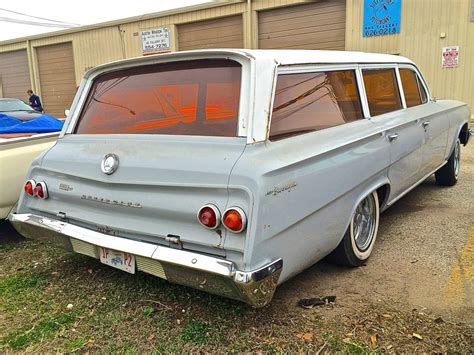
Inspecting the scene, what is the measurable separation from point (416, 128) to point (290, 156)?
2.34 meters

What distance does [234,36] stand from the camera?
17578 millimetres

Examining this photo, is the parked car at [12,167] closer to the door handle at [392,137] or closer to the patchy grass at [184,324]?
the patchy grass at [184,324]

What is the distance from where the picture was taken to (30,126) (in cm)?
514

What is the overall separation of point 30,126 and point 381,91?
386cm

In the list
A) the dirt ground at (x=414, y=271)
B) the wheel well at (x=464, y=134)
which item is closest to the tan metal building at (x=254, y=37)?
the wheel well at (x=464, y=134)

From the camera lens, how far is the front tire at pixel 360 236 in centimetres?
339

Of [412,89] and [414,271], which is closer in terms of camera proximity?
[414,271]

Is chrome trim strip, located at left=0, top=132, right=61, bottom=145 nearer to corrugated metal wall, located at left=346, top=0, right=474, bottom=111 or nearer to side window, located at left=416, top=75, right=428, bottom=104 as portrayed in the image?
side window, located at left=416, top=75, right=428, bottom=104

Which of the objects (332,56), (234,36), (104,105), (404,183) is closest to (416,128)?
(404,183)

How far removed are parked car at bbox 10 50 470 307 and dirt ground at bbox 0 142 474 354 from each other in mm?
366

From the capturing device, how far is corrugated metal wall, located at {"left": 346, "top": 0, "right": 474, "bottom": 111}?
13.2 m

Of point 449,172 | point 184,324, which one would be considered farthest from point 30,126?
point 449,172

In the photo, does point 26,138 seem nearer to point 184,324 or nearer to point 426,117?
point 184,324

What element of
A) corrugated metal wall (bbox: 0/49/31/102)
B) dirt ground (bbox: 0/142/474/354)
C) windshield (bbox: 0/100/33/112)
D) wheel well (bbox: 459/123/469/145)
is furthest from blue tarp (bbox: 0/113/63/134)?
corrugated metal wall (bbox: 0/49/31/102)
